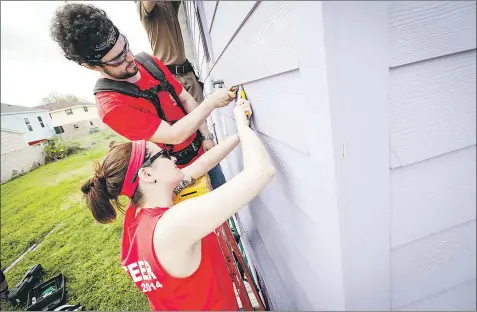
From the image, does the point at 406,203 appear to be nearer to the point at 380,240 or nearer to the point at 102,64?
the point at 380,240

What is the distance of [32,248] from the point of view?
806 cm

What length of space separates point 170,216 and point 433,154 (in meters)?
1.08

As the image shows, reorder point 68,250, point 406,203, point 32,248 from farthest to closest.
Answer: point 32,248
point 68,250
point 406,203

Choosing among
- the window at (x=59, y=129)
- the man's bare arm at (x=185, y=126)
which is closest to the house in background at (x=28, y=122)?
the window at (x=59, y=129)

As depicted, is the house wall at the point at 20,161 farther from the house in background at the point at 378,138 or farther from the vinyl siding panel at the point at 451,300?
the vinyl siding panel at the point at 451,300

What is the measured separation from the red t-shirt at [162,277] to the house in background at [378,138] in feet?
2.25

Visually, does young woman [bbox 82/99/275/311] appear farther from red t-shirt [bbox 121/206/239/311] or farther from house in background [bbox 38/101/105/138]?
house in background [bbox 38/101/105/138]

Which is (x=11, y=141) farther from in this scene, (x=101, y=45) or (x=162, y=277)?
(x=162, y=277)

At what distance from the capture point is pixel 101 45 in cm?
168

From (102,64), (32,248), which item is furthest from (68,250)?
(102,64)

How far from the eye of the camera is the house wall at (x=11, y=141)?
81.0ft

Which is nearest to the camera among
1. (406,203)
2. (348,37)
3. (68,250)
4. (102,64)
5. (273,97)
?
(348,37)

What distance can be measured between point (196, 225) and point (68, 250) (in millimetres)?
8022

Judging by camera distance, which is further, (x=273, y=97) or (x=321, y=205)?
(x=273, y=97)
